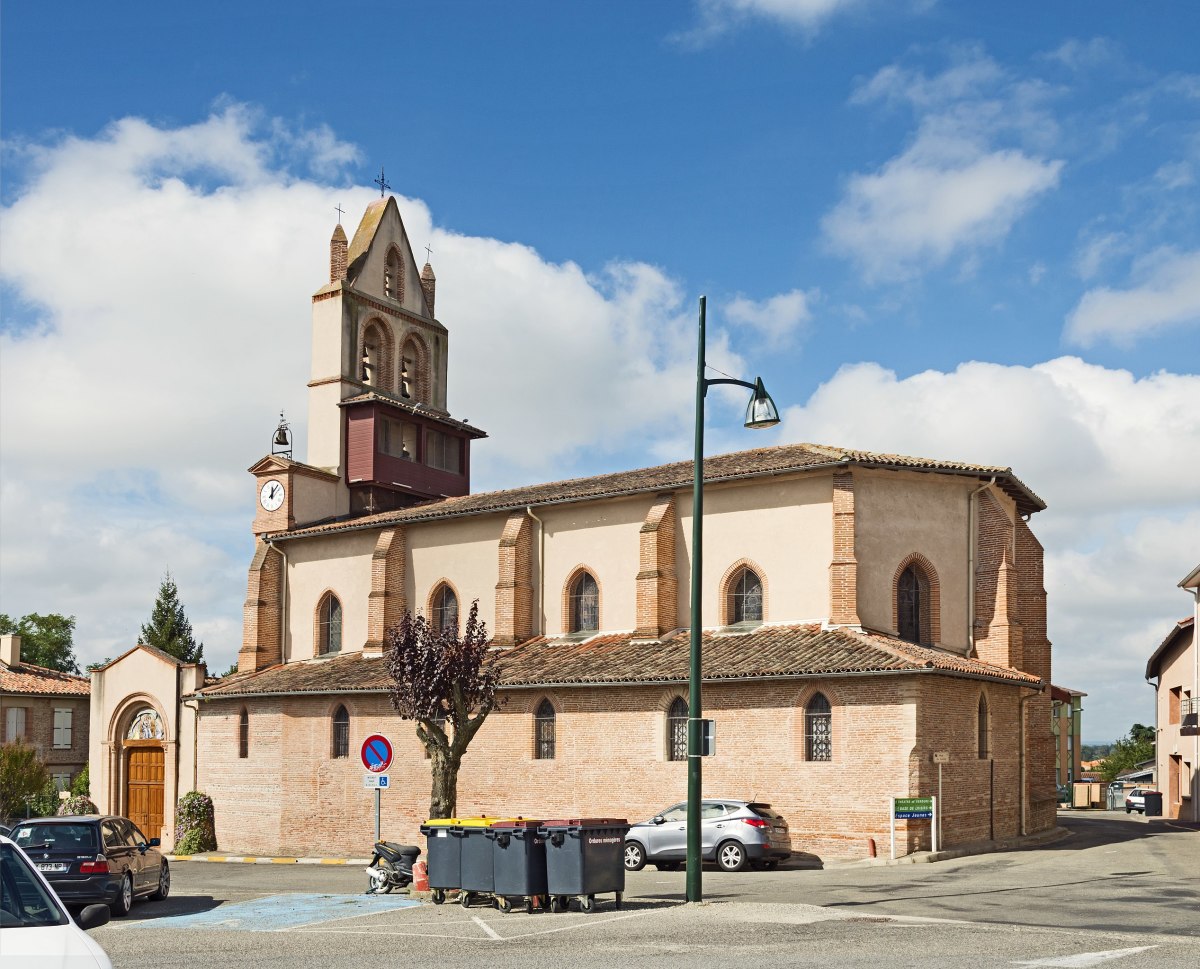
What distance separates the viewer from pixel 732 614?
111 feet

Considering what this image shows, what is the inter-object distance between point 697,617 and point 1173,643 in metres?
37.6

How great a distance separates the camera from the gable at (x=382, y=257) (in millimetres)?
46688

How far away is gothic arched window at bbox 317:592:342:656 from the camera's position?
42219 millimetres

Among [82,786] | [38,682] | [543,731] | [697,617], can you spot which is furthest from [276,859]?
[38,682]

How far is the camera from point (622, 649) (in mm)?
33844

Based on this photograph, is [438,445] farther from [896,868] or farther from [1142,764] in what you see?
[1142,764]

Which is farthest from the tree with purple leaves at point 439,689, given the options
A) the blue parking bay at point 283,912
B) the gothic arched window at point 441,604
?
the gothic arched window at point 441,604

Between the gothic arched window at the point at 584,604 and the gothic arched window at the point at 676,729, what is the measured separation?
18.7 ft

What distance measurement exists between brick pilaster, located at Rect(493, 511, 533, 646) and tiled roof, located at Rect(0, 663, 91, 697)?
83.7ft

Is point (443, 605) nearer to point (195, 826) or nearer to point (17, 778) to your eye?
point (195, 826)

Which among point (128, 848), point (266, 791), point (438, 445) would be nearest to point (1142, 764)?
point (438, 445)

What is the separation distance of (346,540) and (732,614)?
13933 millimetres

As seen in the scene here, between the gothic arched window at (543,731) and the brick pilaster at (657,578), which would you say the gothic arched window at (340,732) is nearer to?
the gothic arched window at (543,731)

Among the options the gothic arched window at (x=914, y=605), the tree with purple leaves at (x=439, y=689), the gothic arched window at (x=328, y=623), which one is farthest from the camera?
the gothic arched window at (x=328, y=623)
